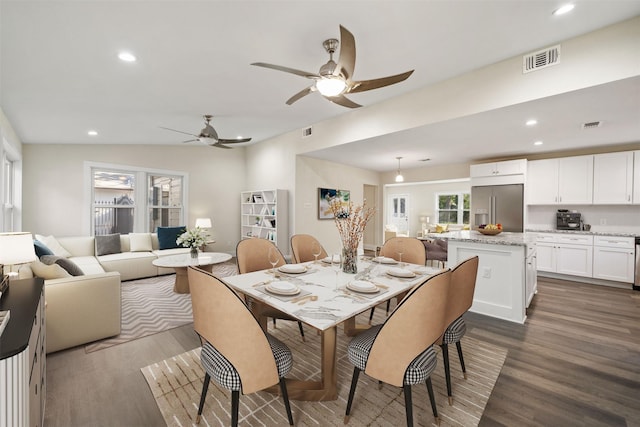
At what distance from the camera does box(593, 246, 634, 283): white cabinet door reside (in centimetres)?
Answer: 426

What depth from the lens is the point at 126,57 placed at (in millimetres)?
2408

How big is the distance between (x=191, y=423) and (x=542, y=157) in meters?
6.85

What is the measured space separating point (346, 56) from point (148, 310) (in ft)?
11.6

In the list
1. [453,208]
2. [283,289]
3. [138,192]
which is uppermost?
[138,192]

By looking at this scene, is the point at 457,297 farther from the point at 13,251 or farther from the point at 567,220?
the point at 567,220

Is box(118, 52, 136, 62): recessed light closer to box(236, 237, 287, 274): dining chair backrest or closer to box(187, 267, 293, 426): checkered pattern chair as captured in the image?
box(236, 237, 287, 274): dining chair backrest

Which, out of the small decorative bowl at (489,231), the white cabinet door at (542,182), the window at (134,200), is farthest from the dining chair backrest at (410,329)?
the window at (134,200)

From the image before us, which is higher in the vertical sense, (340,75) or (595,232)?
(340,75)

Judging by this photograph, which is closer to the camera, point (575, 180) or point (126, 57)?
point (126, 57)

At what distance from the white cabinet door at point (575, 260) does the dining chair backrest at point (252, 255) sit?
5.26m

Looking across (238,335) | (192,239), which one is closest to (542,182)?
(238,335)

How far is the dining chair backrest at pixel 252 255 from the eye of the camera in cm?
251

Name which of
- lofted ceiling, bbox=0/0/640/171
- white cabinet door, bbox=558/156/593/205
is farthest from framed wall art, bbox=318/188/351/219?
white cabinet door, bbox=558/156/593/205

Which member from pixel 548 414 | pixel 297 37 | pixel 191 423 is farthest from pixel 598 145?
pixel 191 423
